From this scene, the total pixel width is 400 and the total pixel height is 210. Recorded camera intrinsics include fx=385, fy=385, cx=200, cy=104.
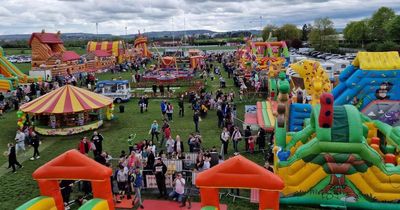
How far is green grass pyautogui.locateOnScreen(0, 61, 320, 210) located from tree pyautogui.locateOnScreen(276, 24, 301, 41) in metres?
63.1

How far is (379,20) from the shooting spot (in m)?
59.3

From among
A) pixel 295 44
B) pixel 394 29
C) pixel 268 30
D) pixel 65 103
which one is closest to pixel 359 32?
pixel 394 29

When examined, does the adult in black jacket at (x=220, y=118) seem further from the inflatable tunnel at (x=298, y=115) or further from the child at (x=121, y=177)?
the child at (x=121, y=177)

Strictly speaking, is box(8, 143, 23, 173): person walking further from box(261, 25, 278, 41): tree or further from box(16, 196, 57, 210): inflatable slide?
box(261, 25, 278, 41): tree

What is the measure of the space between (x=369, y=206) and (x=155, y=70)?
28.4 meters

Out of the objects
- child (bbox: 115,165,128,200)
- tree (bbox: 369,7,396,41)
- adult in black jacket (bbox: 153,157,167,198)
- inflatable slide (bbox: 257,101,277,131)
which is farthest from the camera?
tree (bbox: 369,7,396,41)

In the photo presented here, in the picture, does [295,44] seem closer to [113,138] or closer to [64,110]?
[113,138]

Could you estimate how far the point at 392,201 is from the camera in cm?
Result: 910

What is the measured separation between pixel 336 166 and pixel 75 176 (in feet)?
19.3

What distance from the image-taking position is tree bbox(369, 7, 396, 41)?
57681mm

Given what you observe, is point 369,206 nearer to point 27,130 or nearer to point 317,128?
point 317,128

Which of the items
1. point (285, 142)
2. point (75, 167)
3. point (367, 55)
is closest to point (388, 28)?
point (367, 55)

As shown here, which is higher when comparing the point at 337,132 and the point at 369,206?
the point at 337,132

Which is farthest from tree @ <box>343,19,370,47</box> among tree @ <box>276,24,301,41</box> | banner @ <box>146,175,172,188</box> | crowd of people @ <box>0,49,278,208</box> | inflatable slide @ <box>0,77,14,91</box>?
banner @ <box>146,175,172,188</box>
